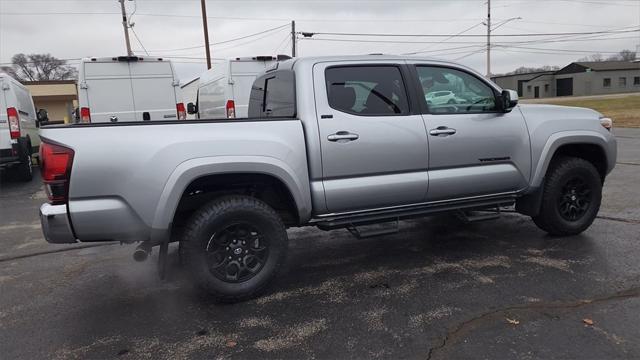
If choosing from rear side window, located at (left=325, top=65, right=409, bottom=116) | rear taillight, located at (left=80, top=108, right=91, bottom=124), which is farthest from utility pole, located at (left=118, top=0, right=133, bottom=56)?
rear side window, located at (left=325, top=65, right=409, bottom=116)

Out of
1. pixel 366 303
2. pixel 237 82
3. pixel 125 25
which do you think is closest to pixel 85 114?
pixel 237 82

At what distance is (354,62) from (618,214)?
4.18 meters

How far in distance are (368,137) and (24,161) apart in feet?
31.4

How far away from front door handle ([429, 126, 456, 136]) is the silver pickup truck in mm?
13

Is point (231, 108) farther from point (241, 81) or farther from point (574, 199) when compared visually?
point (574, 199)

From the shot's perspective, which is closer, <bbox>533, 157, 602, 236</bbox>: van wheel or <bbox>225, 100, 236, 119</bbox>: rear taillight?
<bbox>533, 157, 602, 236</bbox>: van wheel

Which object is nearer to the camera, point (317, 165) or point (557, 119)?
point (317, 165)

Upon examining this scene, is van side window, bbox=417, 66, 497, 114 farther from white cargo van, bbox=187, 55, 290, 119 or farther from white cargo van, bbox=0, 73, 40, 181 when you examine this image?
white cargo van, bbox=0, 73, 40, 181

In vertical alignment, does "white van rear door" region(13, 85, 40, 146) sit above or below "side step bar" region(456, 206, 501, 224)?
above

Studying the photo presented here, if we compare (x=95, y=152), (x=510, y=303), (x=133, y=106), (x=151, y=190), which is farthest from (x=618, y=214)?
(x=133, y=106)

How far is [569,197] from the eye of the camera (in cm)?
525

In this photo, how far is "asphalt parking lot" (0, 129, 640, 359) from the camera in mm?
3215

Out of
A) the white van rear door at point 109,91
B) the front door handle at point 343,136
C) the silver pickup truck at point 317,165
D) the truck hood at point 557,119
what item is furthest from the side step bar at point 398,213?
the white van rear door at point 109,91

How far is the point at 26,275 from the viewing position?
489 centimetres
